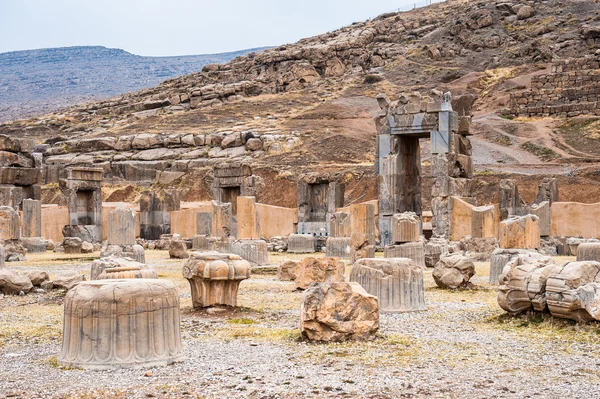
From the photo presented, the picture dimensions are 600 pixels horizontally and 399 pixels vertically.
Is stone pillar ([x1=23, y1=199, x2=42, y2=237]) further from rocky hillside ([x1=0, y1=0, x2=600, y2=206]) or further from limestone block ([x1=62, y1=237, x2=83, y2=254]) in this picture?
rocky hillside ([x1=0, y1=0, x2=600, y2=206])

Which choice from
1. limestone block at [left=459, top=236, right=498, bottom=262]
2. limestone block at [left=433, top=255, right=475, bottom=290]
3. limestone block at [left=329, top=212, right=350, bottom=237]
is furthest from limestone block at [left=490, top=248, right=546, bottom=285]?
limestone block at [left=329, top=212, right=350, bottom=237]

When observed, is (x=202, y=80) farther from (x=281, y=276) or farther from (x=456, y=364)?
(x=456, y=364)

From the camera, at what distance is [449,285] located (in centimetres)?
1327

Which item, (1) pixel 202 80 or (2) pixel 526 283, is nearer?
(2) pixel 526 283

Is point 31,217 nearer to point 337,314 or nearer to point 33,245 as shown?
point 33,245

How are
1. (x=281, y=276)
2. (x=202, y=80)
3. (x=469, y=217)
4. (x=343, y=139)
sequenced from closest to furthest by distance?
(x=281, y=276), (x=469, y=217), (x=343, y=139), (x=202, y=80)

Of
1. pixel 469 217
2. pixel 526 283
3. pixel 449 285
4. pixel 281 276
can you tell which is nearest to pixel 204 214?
pixel 469 217

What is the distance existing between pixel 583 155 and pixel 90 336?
131 feet

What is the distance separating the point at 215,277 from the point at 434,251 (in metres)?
10.6

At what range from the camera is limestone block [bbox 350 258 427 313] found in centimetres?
1076

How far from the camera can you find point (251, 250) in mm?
20391

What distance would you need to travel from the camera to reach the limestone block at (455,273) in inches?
521

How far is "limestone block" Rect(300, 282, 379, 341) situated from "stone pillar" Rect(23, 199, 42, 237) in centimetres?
2008

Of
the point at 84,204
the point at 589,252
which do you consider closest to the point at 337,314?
the point at 589,252
